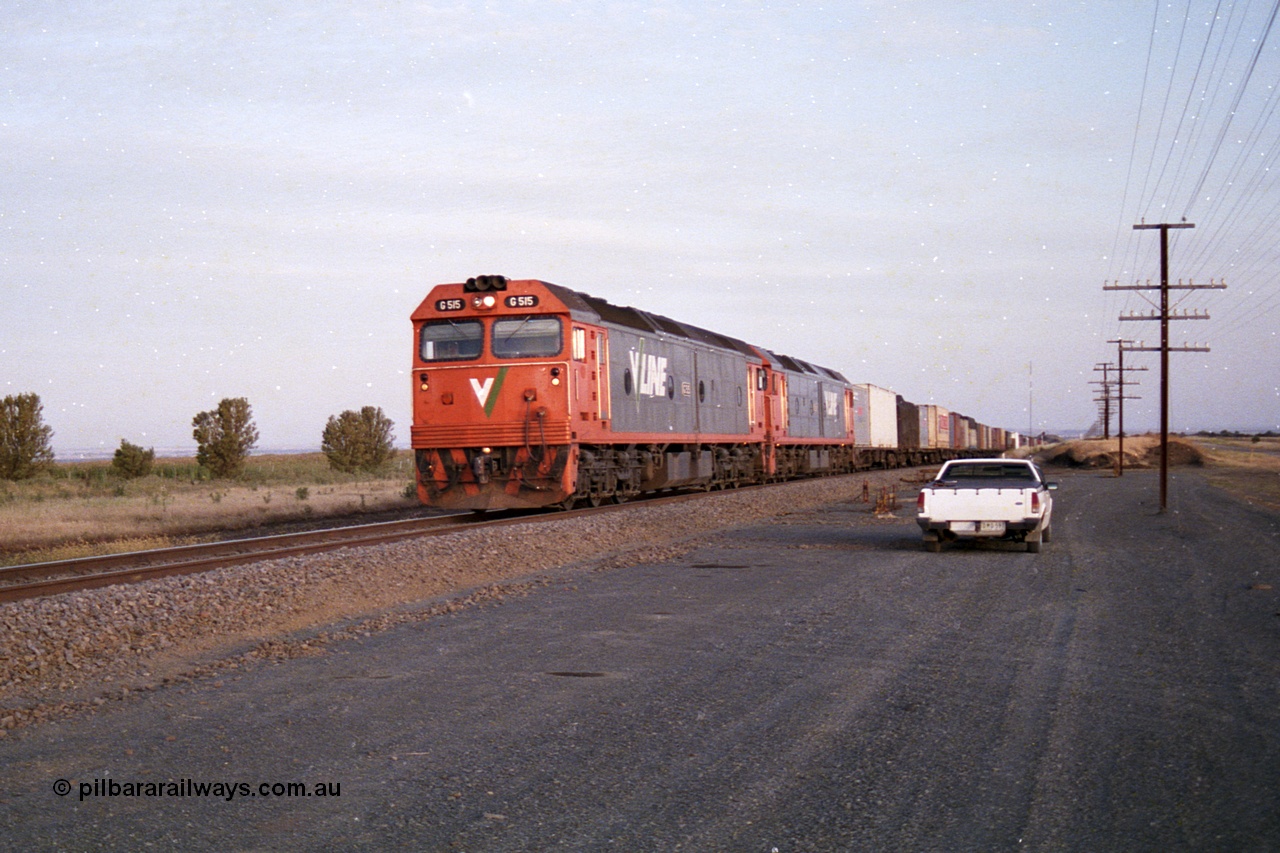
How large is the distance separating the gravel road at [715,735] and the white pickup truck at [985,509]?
4.12 m

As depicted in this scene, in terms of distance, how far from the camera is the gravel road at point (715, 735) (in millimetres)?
4754

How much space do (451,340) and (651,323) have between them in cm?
644

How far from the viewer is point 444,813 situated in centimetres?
493

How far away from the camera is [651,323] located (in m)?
25.6

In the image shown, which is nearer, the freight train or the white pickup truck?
the white pickup truck

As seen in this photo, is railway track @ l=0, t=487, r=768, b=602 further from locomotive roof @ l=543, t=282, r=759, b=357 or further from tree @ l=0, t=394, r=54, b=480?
tree @ l=0, t=394, r=54, b=480

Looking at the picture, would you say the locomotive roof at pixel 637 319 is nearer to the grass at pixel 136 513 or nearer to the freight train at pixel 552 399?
the freight train at pixel 552 399

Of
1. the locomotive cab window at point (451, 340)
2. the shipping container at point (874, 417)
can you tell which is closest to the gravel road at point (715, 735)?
the locomotive cab window at point (451, 340)

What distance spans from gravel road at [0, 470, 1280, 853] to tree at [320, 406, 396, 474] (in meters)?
52.3

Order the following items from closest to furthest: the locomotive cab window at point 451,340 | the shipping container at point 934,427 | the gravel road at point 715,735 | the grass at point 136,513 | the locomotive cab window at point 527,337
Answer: the gravel road at point 715,735
the grass at point 136,513
the locomotive cab window at point 527,337
the locomotive cab window at point 451,340
the shipping container at point 934,427

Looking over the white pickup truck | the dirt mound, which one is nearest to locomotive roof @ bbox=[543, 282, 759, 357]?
the white pickup truck

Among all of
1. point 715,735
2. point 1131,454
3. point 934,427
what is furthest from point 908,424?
point 715,735

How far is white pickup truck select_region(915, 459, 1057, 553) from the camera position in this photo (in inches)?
608

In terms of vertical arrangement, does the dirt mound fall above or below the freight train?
below
